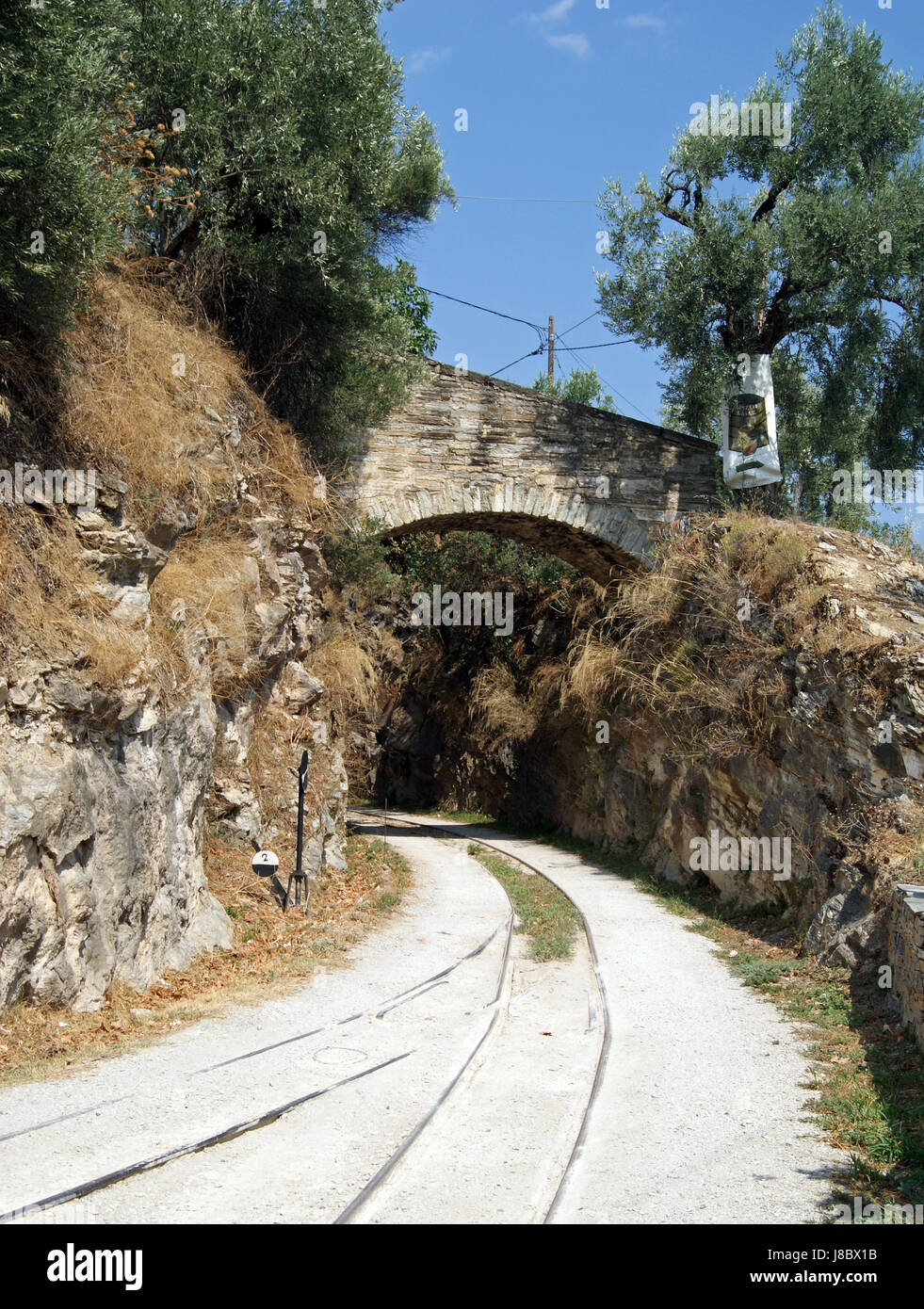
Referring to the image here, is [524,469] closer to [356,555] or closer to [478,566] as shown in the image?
[356,555]

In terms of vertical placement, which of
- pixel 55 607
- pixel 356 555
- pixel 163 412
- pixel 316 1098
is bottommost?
pixel 316 1098

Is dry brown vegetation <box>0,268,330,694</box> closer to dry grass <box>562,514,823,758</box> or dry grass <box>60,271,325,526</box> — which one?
dry grass <box>60,271,325,526</box>

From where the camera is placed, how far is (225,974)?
830 centimetres

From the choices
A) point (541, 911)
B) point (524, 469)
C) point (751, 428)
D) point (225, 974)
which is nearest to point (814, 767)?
point (541, 911)

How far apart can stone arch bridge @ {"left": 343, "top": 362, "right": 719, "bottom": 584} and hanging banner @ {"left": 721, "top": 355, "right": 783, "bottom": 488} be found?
3.25 ft

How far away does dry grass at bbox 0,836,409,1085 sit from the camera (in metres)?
6.12

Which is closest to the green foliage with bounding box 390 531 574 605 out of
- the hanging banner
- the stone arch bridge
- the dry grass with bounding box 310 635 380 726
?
the stone arch bridge

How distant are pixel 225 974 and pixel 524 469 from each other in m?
10.0

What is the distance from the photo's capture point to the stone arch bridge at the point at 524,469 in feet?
50.8

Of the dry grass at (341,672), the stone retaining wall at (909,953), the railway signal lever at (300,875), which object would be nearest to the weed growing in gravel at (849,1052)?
the stone retaining wall at (909,953)

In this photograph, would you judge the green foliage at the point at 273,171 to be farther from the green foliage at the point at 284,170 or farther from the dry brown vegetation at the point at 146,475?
the dry brown vegetation at the point at 146,475

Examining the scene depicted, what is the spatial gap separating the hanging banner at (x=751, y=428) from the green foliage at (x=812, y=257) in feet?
1.00

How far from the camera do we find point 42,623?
7.29 m

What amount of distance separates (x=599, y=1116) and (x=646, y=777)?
10678 mm
